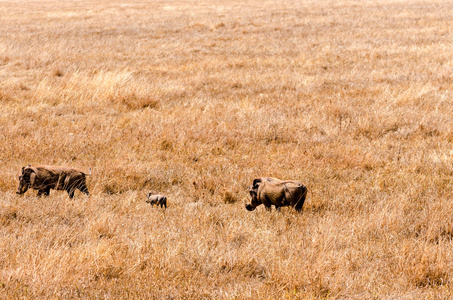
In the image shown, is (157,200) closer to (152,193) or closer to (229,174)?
(152,193)

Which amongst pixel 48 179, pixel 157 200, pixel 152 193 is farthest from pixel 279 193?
pixel 48 179

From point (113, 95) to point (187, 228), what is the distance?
259 inches

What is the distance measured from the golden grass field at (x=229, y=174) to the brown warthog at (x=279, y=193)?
7.3 inches

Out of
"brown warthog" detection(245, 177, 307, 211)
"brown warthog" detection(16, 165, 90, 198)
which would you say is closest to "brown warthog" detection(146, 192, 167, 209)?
"brown warthog" detection(16, 165, 90, 198)

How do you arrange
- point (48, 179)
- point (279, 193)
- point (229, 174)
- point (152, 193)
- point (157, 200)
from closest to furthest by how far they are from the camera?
point (279, 193), point (48, 179), point (157, 200), point (152, 193), point (229, 174)

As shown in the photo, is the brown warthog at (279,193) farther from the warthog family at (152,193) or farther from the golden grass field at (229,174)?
the golden grass field at (229,174)

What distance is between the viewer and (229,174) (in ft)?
20.3

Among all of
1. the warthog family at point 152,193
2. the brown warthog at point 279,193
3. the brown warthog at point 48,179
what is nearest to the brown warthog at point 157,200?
the warthog family at point 152,193

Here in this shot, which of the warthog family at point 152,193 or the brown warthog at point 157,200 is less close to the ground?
the warthog family at point 152,193

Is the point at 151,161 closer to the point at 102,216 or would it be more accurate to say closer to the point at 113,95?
the point at 102,216

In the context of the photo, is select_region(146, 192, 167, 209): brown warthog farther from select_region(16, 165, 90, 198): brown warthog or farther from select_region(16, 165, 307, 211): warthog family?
select_region(16, 165, 90, 198): brown warthog

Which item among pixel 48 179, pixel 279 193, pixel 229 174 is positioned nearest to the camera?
pixel 279 193

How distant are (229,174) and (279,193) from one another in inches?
62.5

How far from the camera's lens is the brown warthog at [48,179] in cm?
496
